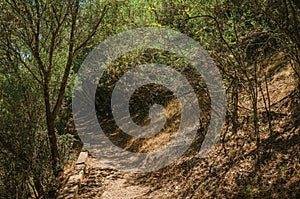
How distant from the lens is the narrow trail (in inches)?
261

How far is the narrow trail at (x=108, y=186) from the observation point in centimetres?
663

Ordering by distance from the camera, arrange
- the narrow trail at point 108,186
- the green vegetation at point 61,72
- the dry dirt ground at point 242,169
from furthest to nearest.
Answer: the narrow trail at point 108,186, the green vegetation at point 61,72, the dry dirt ground at point 242,169

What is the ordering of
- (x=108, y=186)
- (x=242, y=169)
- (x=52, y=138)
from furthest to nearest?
1. (x=108, y=186)
2. (x=52, y=138)
3. (x=242, y=169)

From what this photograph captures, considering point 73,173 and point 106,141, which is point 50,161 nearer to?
point 73,173

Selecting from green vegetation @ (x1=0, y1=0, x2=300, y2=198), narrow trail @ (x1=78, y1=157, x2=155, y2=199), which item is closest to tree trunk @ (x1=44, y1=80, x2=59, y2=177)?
green vegetation @ (x1=0, y1=0, x2=300, y2=198)

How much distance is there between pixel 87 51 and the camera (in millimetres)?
13320

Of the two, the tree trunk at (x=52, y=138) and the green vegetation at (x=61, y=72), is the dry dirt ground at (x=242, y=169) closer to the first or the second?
the green vegetation at (x=61, y=72)

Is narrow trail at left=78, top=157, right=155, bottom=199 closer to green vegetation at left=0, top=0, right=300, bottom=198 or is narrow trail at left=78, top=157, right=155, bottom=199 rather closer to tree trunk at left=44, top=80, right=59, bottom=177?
green vegetation at left=0, top=0, right=300, bottom=198

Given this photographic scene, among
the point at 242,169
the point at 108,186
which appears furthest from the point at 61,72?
the point at 242,169

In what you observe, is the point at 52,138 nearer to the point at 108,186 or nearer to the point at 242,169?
the point at 108,186

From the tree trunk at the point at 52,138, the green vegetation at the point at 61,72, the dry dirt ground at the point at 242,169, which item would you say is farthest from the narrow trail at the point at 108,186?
the tree trunk at the point at 52,138

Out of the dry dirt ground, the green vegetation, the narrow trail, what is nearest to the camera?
the dry dirt ground

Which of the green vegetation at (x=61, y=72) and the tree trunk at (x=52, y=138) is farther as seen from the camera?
the tree trunk at (x=52, y=138)

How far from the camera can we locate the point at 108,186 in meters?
7.32
